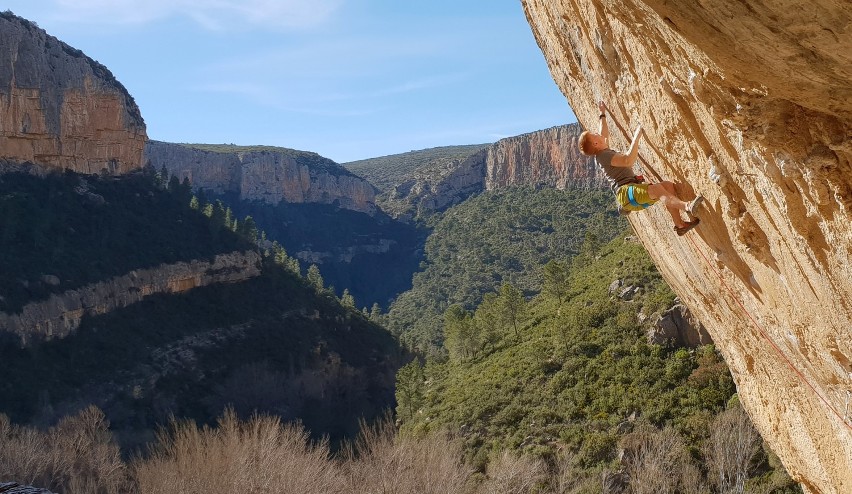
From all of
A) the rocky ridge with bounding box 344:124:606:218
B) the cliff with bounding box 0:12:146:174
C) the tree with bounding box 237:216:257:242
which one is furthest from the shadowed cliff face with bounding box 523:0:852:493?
the rocky ridge with bounding box 344:124:606:218

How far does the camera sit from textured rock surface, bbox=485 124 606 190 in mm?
97062

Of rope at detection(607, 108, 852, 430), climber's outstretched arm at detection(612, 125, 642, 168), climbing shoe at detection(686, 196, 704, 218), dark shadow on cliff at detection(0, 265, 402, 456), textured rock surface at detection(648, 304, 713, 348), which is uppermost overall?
climber's outstretched arm at detection(612, 125, 642, 168)

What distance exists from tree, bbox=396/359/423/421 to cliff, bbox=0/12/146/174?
37.9 meters

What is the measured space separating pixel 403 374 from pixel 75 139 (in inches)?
1540

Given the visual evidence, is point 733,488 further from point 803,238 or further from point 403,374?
point 403,374

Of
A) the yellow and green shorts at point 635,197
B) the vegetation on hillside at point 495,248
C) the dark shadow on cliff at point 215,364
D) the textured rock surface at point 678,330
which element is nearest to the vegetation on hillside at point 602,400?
the textured rock surface at point 678,330

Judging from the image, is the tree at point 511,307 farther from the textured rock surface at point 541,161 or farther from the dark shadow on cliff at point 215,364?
the textured rock surface at point 541,161

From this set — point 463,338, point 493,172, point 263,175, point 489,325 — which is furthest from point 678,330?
point 263,175

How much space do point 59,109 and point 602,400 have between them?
54626 mm

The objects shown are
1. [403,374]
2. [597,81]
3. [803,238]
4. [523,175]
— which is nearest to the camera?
[803,238]

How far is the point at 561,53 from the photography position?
834 centimetres

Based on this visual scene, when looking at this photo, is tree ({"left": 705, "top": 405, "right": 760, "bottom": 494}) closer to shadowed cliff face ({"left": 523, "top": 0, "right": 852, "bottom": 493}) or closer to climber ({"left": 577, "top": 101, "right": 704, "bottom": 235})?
shadowed cliff face ({"left": 523, "top": 0, "right": 852, "bottom": 493})

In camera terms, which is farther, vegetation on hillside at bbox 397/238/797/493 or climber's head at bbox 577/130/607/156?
vegetation on hillside at bbox 397/238/797/493

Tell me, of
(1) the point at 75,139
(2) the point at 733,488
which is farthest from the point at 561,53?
(1) the point at 75,139
